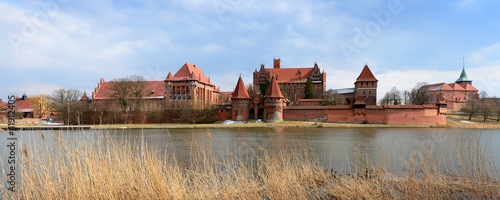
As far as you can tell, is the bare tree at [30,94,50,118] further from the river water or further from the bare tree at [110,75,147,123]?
the river water

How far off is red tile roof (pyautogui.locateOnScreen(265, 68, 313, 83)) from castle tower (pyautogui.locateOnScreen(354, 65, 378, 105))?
510 inches

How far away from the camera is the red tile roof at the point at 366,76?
38.2m

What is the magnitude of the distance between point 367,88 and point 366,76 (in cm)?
183

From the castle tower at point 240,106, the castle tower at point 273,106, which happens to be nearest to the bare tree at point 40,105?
the castle tower at point 240,106

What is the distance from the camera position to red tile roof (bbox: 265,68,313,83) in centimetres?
5052

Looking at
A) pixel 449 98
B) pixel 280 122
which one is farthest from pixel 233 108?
pixel 449 98

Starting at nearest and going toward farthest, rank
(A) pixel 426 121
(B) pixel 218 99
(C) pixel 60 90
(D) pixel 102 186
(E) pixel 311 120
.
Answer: (D) pixel 102 186 < (A) pixel 426 121 < (E) pixel 311 120 < (C) pixel 60 90 < (B) pixel 218 99

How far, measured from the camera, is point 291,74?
51562 millimetres

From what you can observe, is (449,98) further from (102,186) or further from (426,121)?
(102,186)

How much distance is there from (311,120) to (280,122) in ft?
14.0

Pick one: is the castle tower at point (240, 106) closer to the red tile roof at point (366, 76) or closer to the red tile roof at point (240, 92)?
the red tile roof at point (240, 92)

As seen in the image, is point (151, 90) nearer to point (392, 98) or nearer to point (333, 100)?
point (333, 100)

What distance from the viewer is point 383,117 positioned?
32.1m

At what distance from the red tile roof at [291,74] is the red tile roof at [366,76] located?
12.7 metres
